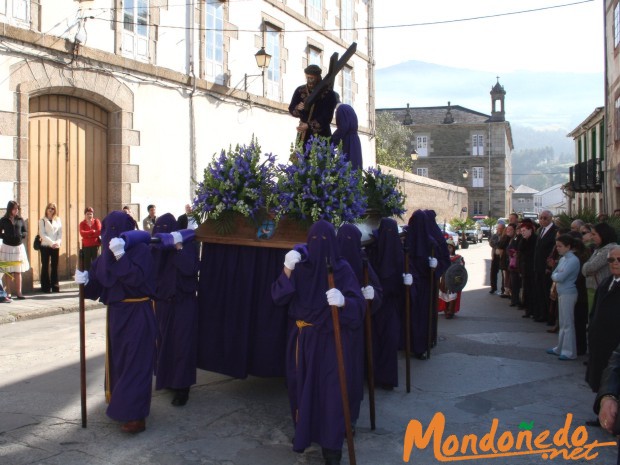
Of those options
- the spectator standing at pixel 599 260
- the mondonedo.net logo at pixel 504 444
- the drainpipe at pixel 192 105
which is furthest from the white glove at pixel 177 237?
the drainpipe at pixel 192 105

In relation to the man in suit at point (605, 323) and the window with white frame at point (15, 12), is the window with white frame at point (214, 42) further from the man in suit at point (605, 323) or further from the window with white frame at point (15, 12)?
the man in suit at point (605, 323)

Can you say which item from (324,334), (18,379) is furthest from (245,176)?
(18,379)

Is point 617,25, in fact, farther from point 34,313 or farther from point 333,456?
point 333,456

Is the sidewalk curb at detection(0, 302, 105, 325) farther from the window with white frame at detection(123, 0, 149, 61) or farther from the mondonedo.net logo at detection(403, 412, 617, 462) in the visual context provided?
the mondonedo.net logo at detection(403, 412, 617, 462)

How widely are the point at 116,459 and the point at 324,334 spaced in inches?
67.6

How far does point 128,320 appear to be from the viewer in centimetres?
529

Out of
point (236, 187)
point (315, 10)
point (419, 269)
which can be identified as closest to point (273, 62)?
point (315, 10)

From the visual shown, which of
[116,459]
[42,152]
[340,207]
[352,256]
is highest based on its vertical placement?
[42,152]

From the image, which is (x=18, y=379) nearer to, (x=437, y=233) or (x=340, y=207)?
(x=340, y=207)

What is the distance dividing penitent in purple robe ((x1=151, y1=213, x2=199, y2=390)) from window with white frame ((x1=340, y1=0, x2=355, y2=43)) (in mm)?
19786

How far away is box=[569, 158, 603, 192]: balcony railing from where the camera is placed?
26172 millimetres

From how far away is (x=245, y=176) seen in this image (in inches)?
241

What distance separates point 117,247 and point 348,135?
2.86 meters

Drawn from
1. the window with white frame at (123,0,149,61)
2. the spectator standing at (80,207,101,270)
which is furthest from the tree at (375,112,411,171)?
the spectator standing at (80,207,101,270)
